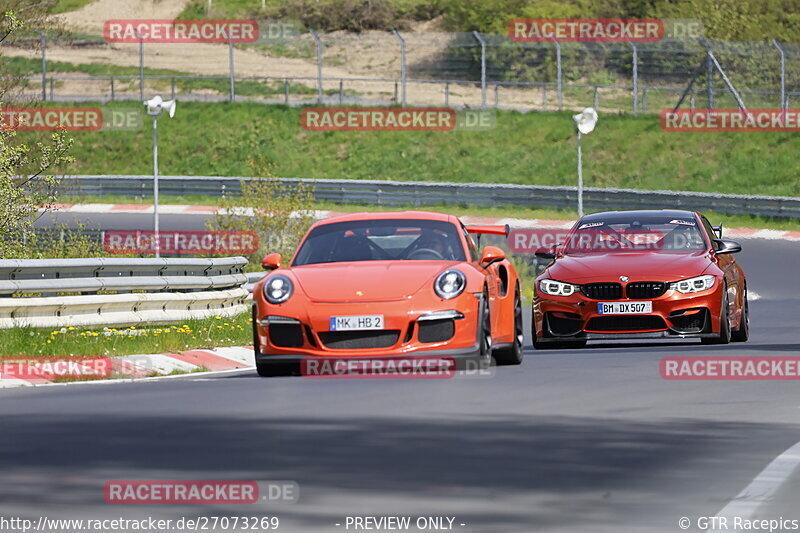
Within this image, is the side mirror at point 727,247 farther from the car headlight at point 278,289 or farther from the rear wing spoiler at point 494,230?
the car headlight at point 278,289

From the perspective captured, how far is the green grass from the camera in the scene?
52.3 feet

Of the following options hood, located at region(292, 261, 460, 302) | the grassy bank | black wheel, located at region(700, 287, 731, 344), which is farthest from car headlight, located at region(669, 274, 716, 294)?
the grassy bank

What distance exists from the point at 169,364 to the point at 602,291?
4.22 meters

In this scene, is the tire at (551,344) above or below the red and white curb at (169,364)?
above

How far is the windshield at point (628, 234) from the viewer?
16844 millimetres

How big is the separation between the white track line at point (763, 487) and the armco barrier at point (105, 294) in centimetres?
934

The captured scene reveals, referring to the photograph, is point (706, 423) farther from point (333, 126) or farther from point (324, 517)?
point (333, 126)

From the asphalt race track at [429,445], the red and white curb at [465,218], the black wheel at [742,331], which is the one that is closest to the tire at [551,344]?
the black wheel at [742,331]

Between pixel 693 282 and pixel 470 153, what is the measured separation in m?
36.8

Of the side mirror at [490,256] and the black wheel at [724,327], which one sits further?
the black wheel at [724,327]

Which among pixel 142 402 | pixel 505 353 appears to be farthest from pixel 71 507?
pixel 505 353

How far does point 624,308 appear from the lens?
15.8m

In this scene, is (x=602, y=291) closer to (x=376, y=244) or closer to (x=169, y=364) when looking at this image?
(x=376, y=244)

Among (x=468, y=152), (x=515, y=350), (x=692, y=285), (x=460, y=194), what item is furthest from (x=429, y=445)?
(x=468, y=152)
